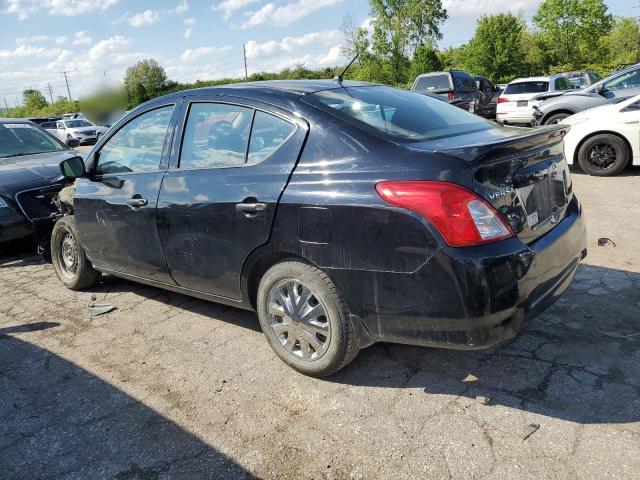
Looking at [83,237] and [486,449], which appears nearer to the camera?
[486,449]

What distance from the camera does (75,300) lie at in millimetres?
4441

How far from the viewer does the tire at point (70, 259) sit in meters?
4.46

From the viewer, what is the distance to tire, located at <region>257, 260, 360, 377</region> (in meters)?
2.62

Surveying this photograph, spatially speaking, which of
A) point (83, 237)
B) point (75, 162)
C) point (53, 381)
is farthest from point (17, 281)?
point (53, 381)

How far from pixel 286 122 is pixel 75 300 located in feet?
9.39

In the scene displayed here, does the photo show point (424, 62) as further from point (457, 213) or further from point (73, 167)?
point (457, 213)

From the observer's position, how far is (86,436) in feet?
8.29

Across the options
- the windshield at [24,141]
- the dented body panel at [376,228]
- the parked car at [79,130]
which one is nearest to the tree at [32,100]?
the parked car at [79,130]

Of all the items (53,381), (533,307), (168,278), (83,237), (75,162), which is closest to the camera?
(533,307)

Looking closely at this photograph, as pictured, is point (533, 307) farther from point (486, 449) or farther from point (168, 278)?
point (168, 278)

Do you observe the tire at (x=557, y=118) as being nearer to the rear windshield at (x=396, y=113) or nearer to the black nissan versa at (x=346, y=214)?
the rear windshield at (x=396, y=113)

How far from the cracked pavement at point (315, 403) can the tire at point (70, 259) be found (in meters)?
0.71

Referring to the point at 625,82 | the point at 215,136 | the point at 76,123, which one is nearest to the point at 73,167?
the point at 215,136

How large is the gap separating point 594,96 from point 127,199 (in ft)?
32.0
